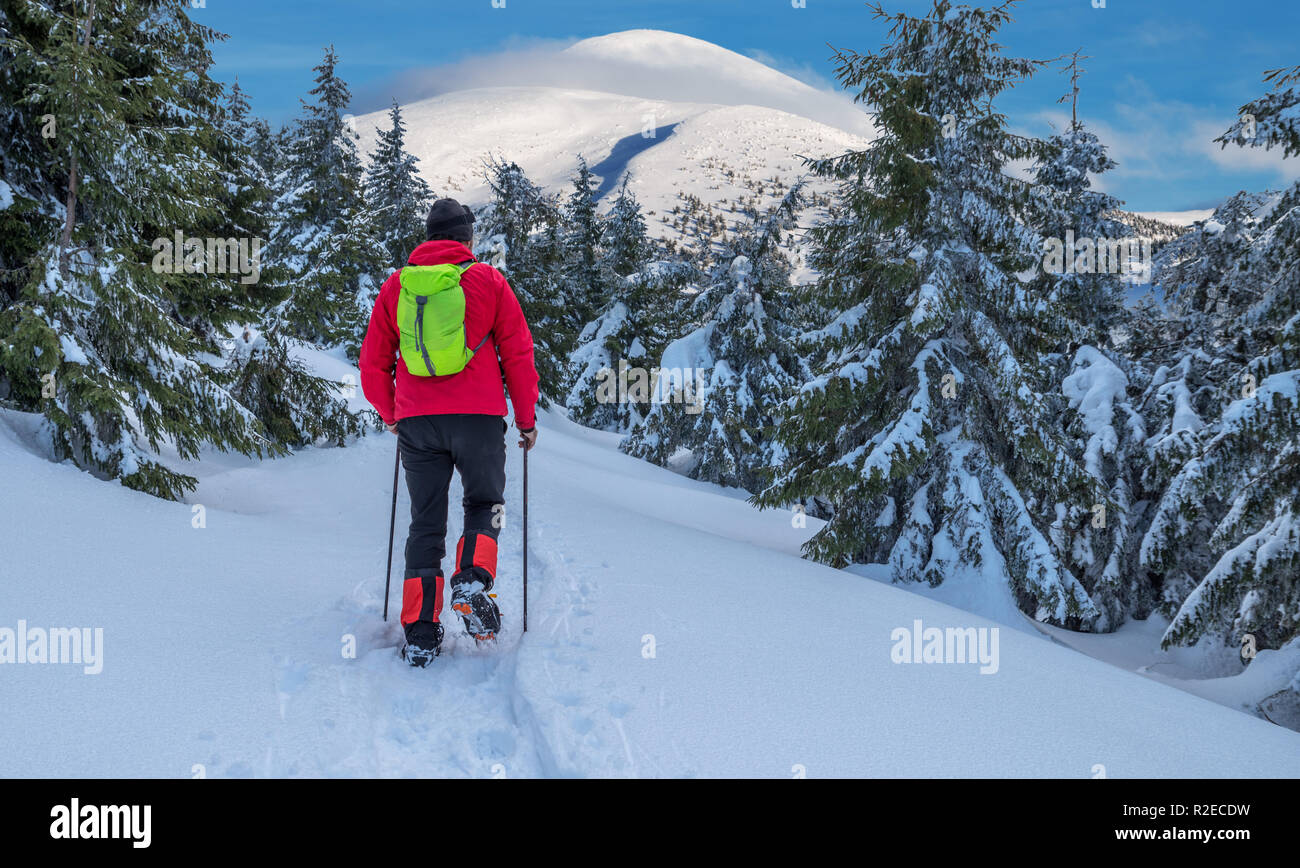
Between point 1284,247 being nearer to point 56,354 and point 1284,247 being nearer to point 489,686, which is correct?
point 489,686

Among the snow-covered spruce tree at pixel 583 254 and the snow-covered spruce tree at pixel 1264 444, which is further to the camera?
the snow-covered spruce tree at pixel 583 254

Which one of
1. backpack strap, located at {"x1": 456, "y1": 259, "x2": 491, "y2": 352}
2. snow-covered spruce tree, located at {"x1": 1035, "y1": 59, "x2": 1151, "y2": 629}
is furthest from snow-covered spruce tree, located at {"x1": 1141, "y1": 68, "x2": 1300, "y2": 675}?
backpack strap, located at {"x1": 456, "y1": 259, "x2": 491, "y2": 352}

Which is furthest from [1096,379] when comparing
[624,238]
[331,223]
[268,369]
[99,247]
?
[331,223]

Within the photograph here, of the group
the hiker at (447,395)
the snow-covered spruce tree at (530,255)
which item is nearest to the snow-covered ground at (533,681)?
the hiker at (447,395)

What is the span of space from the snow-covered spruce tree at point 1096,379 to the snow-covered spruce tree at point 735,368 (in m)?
7.41

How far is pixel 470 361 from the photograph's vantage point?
14.5 ft

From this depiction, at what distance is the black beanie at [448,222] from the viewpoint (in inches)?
181

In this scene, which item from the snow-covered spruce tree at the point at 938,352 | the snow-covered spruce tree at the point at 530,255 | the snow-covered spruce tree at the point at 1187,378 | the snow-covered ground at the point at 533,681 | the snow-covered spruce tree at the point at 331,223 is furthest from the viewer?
the snow-covered spruce tree at the point at 530,255

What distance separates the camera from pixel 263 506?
29.6ft

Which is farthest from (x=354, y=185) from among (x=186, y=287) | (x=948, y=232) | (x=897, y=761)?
(x=897, y=761)

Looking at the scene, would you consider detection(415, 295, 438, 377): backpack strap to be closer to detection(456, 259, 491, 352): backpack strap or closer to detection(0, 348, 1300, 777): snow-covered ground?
detection(456, 259, 491, 352): backpack strap

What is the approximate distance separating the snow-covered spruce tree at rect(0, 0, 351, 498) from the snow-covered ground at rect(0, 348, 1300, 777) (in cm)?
93

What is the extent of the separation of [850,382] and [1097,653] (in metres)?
9.99

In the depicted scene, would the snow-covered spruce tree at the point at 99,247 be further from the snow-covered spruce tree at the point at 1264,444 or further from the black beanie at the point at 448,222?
the snow-covered spruce tree at the point at 1264,444
